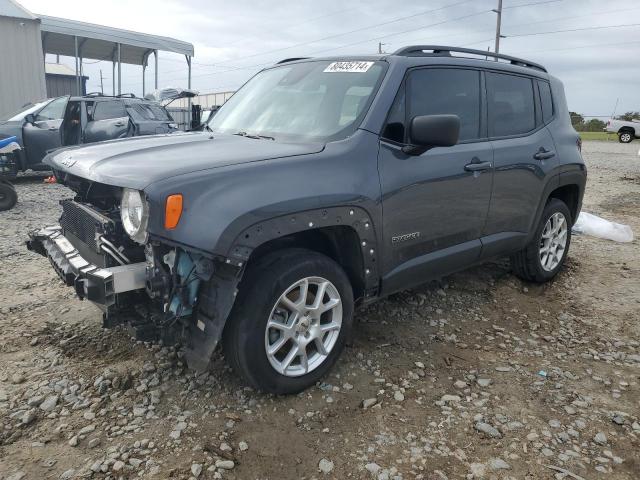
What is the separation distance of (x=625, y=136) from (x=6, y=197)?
33.6 metres

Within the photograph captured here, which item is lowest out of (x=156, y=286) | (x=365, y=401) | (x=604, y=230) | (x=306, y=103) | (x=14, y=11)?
(x=365, y=401)

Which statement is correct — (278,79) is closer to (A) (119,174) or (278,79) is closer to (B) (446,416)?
(A) (119,174)

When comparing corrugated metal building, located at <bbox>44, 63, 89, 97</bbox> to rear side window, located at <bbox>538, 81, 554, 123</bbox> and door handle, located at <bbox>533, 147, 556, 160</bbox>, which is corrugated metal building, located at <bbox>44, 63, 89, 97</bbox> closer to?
rear side window, located at <bbox>538, 81, 554, 123</bbox>

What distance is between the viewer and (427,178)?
10.6 ft

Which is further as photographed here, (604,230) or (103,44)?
(103,44)

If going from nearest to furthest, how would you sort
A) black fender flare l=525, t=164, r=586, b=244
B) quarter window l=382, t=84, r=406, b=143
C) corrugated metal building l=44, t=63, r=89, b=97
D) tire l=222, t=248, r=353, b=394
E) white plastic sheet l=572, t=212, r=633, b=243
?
tire l=222, t=248, r=353, b=394 → quarter window l=382, t=84, r=406, b=143 → black fender flare l=525, t=164, r=586, b=244 → white plastic sheet l=572, t=212, r=633, b=243 → corrugated metal building l=44, t=63, r=89, b=97

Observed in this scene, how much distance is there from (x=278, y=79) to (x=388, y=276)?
5.75ft

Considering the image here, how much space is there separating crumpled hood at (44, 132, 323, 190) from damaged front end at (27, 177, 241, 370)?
0.18 metres

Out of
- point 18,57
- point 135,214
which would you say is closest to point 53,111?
point 18,57

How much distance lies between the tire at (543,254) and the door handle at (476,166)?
3.71 ft

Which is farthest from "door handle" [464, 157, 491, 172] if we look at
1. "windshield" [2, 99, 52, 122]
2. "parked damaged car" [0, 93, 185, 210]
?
"windshield" [2, 99, 52, 122]

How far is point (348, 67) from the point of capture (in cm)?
344

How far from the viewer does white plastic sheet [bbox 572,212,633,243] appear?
647 centimetres

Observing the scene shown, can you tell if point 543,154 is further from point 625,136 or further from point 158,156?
point 625,136
